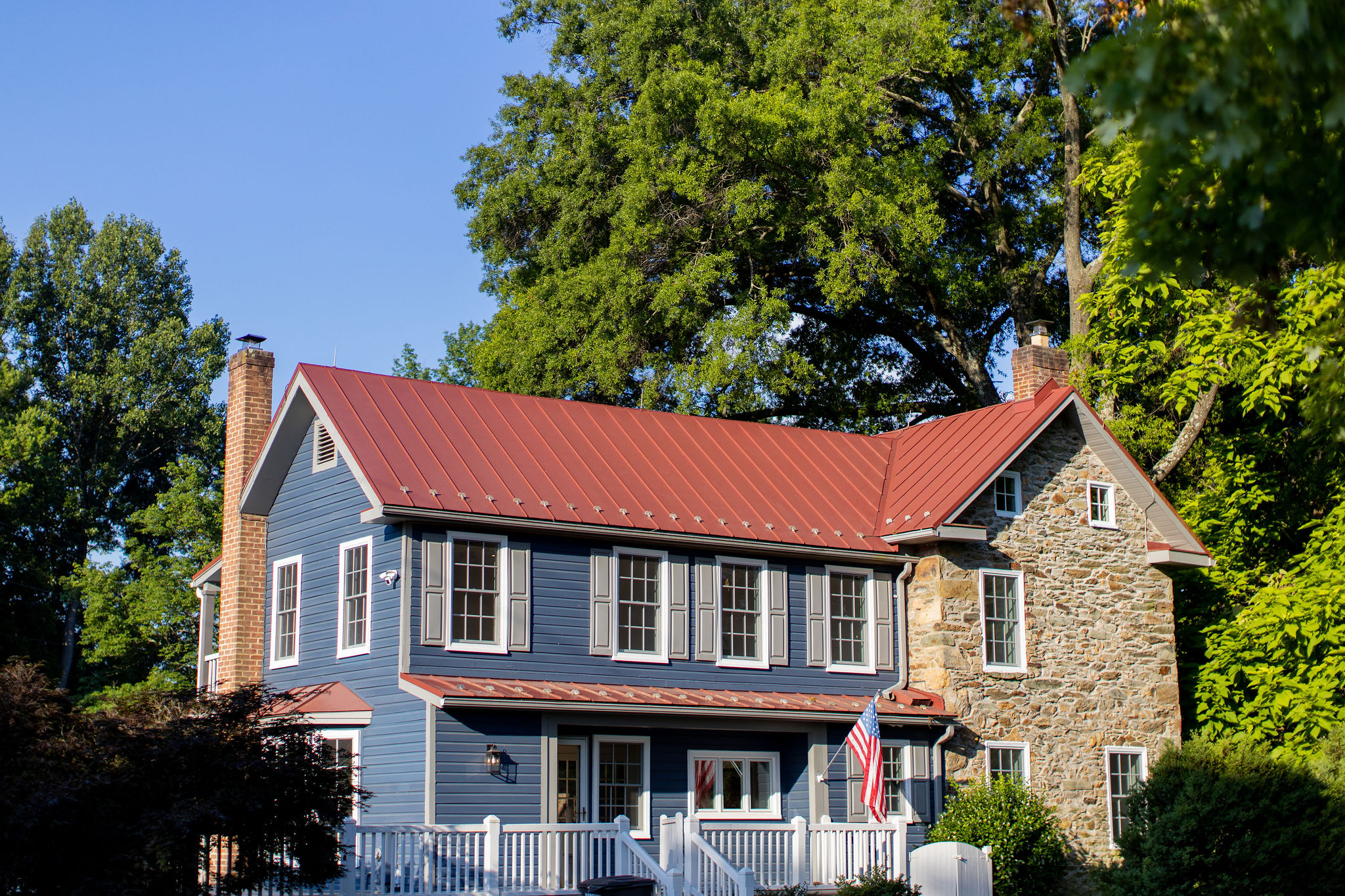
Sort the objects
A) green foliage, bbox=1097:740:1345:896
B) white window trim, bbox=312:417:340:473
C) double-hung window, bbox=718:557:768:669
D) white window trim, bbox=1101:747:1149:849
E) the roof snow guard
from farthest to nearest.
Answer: white window trim, bbox=1101:747:1149:849, double-hung window, bbox=718:557:768:669, white window trim, bbox=312:417:340:473, the roof snow guard, green foliage, bbox=1097:740:1345:896

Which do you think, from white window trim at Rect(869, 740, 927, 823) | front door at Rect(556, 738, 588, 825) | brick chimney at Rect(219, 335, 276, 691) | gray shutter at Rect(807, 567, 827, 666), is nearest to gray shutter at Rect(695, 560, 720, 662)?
gray shutter at Rect(807, 567, 827, 666)

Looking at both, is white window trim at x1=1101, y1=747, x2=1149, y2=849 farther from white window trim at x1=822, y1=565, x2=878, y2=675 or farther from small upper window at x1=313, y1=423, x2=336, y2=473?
small upper window at x1=313, y1=423, x2=336, y2=473

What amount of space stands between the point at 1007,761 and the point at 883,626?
111 inches

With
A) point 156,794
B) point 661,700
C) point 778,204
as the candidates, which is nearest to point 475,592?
point 661,700

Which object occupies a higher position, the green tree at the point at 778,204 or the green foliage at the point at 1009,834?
the green tree at the point at 778,204

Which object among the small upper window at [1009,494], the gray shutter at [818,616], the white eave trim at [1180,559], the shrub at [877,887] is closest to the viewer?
the shrub at [877,887]

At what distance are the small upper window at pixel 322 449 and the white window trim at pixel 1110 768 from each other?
1304 cm

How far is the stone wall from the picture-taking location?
71.7 feet

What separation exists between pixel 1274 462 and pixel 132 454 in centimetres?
3280

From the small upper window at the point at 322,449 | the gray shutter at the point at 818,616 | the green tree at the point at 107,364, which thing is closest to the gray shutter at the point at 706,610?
the gray shutter at the point at 818,616

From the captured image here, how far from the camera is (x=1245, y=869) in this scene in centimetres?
1702

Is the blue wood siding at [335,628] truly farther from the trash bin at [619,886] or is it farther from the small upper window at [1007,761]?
the small upper window at [1007,761]

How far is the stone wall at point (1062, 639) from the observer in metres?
21.8

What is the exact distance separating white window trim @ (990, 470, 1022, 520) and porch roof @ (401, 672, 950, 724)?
10.9ft
